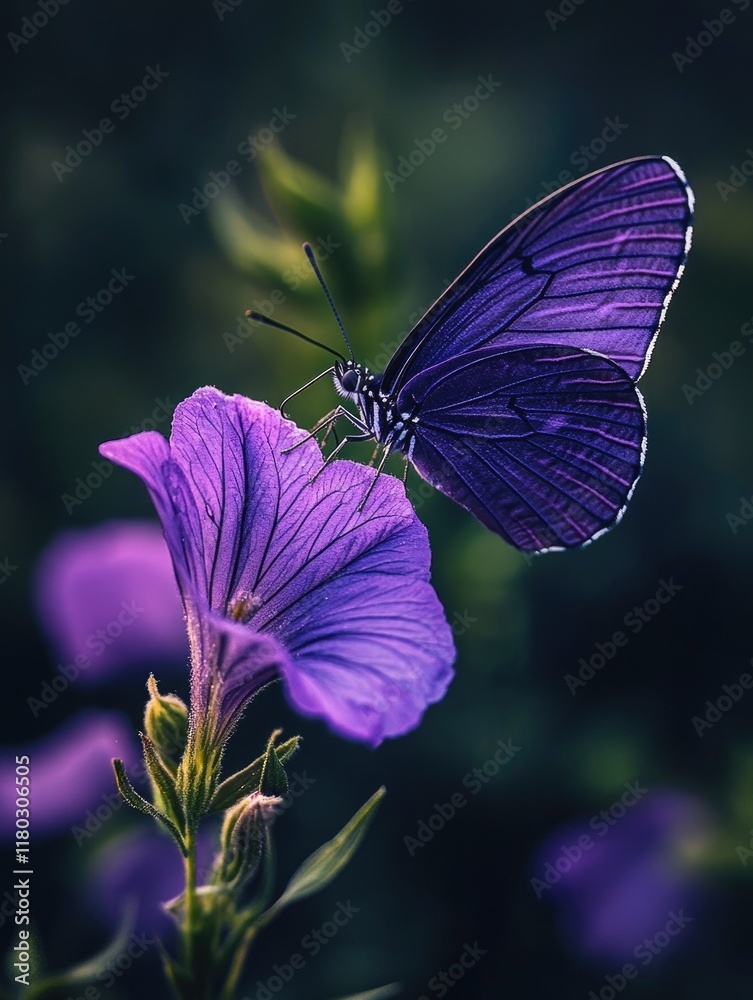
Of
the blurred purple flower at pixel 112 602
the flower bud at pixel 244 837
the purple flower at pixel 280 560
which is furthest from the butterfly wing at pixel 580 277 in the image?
the flower bud at pixel 244 837

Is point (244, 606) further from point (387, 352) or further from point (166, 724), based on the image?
point (387, 352)

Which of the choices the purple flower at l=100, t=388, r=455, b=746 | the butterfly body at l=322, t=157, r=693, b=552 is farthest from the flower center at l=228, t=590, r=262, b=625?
the butterfly body at l=322, t=157, r=693, b=552

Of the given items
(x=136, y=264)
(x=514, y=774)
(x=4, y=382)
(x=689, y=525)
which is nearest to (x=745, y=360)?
(x=689, y=525)

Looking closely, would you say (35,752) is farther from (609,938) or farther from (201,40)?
(201,40)

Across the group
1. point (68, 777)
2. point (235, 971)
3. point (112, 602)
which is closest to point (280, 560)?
point (235, 971)

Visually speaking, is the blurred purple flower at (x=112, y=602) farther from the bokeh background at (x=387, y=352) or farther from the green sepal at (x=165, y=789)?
the green sepal at (x=165, y=789)
